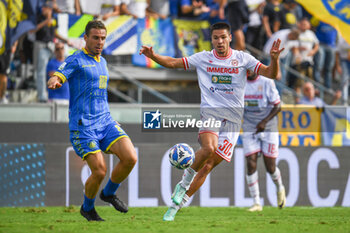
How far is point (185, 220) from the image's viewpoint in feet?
30.0

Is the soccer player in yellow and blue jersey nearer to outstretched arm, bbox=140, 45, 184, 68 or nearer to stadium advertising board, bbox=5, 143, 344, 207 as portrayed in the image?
outstretched arm, bbox=140, 45, 184, 68

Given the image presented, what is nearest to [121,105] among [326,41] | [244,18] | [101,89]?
[244,18]

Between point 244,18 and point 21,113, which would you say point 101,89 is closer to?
point 21,113

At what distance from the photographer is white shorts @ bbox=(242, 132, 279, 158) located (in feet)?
39.1

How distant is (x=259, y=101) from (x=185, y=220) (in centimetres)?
353

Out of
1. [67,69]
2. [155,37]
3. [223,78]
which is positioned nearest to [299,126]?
[155,37]

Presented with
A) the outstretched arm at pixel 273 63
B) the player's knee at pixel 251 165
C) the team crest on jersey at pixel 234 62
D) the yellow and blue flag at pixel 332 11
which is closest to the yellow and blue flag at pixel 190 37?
the yellow and blue flag at pixel 332 11

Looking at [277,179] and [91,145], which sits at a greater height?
[91,145]

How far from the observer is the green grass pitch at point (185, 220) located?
7.60 m

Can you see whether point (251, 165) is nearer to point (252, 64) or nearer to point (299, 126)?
point (299, 126)

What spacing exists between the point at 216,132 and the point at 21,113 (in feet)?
19.2

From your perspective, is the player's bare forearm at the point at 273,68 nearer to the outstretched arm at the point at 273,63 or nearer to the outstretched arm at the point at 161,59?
the outstretched arm at the point at 273,63

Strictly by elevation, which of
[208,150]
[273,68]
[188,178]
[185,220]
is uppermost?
[273,68]

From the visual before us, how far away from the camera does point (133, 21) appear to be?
1620cm
